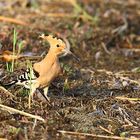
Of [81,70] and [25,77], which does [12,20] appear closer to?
[81,70]

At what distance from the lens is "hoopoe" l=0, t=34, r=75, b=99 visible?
473 centimetres

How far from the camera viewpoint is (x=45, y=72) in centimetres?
474

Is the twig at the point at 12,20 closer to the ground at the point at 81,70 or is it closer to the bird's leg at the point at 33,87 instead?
the ground at the point at 81,70

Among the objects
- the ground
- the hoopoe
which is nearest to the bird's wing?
the hoopoe

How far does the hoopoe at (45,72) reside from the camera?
15.5ft

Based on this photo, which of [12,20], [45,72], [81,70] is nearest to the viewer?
[45,72]

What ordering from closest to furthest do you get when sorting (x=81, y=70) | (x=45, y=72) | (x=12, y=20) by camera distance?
(x=45, y=72), (x=81, y=70), (x=12, y=20)

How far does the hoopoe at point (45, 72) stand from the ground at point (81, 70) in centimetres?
16

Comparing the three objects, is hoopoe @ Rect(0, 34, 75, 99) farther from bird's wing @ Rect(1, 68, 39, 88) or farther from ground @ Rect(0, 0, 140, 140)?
ground @ Rect(0, 0, 140, 140)

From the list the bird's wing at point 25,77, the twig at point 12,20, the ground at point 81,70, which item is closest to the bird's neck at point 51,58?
the bird's wing at point 25,77

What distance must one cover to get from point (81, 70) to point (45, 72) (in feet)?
5.00

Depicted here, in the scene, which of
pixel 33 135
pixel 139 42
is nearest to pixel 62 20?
pixel 139 42

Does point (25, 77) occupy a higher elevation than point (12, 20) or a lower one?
lower

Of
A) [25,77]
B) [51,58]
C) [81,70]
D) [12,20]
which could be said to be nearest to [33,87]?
[25,77]
